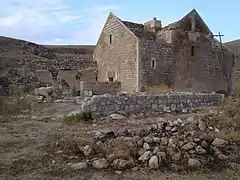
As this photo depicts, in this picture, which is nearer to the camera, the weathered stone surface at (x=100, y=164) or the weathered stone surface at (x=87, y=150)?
the weathered stone surface at (x=100, y=164)

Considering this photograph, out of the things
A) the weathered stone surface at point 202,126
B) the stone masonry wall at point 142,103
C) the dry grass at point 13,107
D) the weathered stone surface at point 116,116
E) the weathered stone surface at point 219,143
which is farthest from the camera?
the dry grass at point 13,107

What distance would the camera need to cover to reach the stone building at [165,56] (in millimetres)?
19625

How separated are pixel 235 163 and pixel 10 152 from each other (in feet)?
14.0

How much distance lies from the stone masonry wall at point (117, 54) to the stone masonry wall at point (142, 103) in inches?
274

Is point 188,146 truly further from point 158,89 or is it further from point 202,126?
point 158,89

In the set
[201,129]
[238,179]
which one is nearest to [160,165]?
[238,179]

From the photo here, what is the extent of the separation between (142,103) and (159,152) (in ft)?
21.3

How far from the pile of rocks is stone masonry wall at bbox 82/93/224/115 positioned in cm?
439

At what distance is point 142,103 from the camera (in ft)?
38.9

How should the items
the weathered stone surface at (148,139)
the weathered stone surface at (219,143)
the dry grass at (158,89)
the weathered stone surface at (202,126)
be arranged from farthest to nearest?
the dry grass at (158,89) → the weathered stone surface at (202,126) → the weathered stone surface at (148,139) → the weathered stone surface at (219,143)

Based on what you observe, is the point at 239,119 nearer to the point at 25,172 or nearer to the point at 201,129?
the point at 201,129

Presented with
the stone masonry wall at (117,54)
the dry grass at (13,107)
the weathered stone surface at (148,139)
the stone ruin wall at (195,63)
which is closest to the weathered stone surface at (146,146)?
the weathered stone surface at (148,139)

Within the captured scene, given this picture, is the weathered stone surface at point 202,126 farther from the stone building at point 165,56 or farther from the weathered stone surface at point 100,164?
the stone building at point 165,56

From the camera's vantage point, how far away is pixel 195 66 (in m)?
22.1
